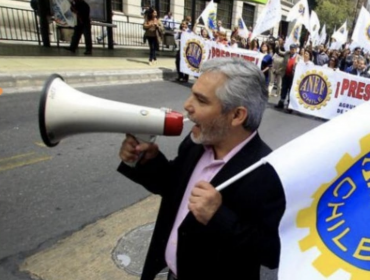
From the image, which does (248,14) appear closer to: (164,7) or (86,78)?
(164,7)

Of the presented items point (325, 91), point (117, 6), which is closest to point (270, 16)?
point (325, 91)

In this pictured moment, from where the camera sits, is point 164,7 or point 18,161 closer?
point 18,161

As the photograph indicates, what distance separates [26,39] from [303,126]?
10.5m

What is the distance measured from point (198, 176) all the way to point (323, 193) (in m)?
0.54

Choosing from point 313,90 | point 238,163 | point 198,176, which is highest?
point 238,163

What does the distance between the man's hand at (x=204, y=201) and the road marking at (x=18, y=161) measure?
342 centimetres

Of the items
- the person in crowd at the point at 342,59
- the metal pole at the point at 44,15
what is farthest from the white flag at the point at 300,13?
the metal pole at the point at 44,15

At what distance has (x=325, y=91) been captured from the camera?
9.23 m

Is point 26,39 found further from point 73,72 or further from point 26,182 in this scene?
point 26,182

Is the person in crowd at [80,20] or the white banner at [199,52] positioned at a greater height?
the person in crowd at [80,20]

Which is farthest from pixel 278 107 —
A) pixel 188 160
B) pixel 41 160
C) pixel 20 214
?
pixel 188 160

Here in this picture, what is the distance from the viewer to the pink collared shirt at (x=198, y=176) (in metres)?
1.60

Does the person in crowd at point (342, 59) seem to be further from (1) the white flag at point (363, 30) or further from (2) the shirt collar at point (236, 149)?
(2) the shirt collar at point (236, 149)

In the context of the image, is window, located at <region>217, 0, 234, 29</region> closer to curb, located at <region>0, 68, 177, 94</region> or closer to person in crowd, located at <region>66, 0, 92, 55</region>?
person in crowd, located at <region>66, 0, 92, 55</region>
